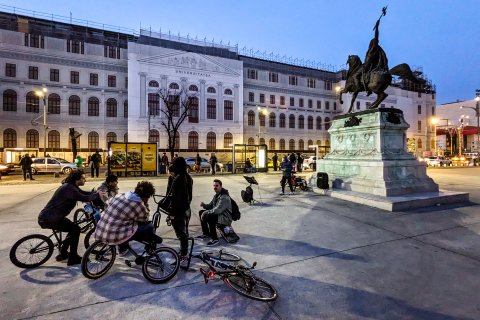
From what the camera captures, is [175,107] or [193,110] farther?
[193,110]

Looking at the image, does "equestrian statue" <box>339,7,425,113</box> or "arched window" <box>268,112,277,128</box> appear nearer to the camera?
"equestrian statue" <box>339,7,425,113</box>

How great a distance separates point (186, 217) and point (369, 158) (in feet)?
29.2

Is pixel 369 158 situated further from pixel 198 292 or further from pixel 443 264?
pixel 198 292

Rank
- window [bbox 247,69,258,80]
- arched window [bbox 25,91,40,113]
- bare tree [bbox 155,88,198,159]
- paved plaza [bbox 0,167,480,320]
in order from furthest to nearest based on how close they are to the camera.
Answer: window [bbox 247,69,258,80], bare tree [bbox 155,88,198,159], arched window [bbox 25,91,40,113], paved plaza [bbox 0,167,480,320]

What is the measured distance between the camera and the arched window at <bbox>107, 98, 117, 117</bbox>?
130ft

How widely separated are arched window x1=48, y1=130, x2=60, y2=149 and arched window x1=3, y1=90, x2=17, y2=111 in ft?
17.8

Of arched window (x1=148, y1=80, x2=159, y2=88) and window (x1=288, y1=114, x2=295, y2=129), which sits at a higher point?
arched window (x1=148, y1=80, x2=159, y2=88)

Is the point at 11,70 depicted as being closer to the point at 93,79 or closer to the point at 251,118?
the point at 93,79

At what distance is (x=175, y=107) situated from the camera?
40562 millimetres

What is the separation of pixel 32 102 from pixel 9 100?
251 centimetres

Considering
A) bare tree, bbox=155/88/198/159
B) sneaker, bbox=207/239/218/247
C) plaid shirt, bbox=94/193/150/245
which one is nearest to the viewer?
plaid shirt, bbox=94/193/150/245

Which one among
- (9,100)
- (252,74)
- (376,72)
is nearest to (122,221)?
(376,72)

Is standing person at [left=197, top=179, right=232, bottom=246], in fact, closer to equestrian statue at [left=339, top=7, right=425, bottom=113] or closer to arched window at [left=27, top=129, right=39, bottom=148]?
equestrian statue at [left=339, top=7, right=425, bottom=113]

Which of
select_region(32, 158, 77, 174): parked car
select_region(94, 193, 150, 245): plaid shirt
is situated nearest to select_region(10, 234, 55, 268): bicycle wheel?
select_region(94, 193, 150, 245): plaid shirt
